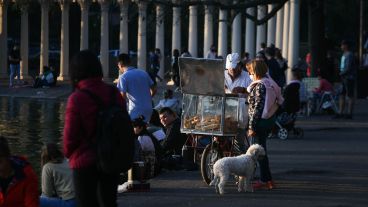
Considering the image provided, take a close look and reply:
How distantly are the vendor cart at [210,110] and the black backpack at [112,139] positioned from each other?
18.7ft

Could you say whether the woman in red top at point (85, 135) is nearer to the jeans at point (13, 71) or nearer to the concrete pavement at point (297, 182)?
the concrete pavement at point (297, 182)

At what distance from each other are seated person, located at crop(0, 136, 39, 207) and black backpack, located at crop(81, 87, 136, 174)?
589mm

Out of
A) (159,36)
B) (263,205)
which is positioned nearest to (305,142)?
(263,205)

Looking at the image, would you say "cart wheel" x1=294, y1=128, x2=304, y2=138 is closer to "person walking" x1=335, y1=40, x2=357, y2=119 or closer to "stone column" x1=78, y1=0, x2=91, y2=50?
"person walking" x1=335, y1=40, x2=357, y2=119

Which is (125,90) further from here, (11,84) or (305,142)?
(11,84)

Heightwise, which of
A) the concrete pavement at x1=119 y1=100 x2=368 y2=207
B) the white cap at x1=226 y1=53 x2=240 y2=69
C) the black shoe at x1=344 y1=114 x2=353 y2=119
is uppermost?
the white cap at x1=226 y1=53 x2=240 y2=69

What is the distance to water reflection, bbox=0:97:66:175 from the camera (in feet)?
67.8

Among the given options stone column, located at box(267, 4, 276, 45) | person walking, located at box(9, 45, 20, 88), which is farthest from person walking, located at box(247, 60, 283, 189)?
stone column, located at box(267, 4, 276, 45)

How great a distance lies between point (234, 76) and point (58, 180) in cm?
463

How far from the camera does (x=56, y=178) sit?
1169 cm

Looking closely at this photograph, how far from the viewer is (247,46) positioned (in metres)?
47.4

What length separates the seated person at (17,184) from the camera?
28.3 ft

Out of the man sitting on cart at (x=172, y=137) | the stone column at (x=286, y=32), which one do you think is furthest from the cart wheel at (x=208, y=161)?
the stone column at (x=286, y=32)

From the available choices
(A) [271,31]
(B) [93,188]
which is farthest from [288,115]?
(A) [271,31]
